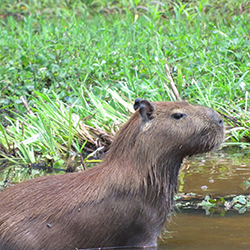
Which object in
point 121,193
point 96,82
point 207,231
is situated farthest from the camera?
point 96,82

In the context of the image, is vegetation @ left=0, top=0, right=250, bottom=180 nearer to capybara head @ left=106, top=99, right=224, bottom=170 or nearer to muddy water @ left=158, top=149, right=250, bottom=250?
muddy water @ left=158, top=149, right=250, bottom=250

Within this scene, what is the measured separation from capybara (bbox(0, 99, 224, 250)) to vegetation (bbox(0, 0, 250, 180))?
142cm

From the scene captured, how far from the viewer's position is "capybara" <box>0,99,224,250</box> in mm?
3111

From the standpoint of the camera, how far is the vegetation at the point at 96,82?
566cm

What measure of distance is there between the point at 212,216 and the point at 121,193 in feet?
2.92

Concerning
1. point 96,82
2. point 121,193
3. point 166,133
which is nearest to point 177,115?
point 166,133

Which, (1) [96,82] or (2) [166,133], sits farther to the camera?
(1) [96,82]

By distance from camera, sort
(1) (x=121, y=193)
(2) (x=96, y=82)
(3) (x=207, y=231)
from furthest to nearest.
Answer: (2) (x=96, y=82), (3) (x=207, y=231), (1) (x=121, y=193)

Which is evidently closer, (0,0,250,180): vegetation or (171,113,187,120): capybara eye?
(171,113,187,120): capybara eye

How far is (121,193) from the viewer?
10.4ft

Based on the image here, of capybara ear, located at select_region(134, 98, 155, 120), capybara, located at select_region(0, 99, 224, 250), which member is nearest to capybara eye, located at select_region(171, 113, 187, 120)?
capybara, located at select_region(0, 99, 224, 250)

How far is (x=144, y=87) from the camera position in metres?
6.14

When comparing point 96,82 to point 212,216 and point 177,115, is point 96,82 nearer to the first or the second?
point 212,216

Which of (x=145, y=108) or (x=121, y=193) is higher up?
(x=145, y=108)
